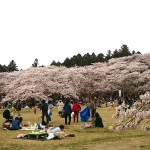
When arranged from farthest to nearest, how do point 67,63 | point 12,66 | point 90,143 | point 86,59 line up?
point 12,66
point 67,63
point 86,59
point 90,143

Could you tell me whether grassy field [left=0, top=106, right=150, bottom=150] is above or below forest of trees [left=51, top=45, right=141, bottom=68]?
below

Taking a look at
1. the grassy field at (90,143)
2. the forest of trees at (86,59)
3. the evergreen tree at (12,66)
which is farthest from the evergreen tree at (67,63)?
the grassy field at (90,143)

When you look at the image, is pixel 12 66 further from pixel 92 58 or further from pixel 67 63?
pixel 92 58

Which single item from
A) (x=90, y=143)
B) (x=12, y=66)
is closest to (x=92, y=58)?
(x=12, y=66)

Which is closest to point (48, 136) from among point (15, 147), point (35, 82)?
point (15, 147)

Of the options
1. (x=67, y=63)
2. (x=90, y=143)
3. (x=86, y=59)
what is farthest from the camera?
(x=67, y=63)

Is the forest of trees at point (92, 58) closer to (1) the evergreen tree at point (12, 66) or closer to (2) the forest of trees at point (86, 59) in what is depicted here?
(2) the forest of trees at point (86, 59)

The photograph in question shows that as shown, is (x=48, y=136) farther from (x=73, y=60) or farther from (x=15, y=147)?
(x=73, y=60)

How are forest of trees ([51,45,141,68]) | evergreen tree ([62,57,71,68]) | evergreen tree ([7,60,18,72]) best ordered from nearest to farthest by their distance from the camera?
forest of trees ([51,45,141,68]) < evergreen tree ([62,57,71,68]) < evergreen tree ([7,60,18,72])

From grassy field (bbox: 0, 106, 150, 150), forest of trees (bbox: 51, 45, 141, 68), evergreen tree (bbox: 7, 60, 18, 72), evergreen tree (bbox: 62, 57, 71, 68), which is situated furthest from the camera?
evergreen tree (bbox: 7, 60, 18, 72)

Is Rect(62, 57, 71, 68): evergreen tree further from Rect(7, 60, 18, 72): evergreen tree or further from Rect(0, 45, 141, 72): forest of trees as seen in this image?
Rect(7, 60, 18, 72): evergreen tree

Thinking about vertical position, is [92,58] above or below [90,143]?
above

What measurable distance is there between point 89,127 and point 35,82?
18.3 m

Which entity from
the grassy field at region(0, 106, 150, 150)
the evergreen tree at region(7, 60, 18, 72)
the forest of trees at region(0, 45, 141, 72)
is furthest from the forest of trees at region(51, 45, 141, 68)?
the grassy field at region(0, 106, 150, 150)
